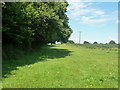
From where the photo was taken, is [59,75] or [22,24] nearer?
[59,75]

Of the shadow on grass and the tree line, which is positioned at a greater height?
the tree line

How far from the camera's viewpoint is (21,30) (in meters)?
16.7

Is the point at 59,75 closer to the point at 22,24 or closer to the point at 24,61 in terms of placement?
the point at 24,61

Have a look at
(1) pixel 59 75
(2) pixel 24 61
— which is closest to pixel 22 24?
(2) pixel 24 61

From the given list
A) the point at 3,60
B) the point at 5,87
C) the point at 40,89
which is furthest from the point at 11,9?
the point at 40,89

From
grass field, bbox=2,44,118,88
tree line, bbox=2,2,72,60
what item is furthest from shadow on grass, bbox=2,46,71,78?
tree line, bbox=2,2,72,60

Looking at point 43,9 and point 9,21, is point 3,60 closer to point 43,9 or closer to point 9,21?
point 9,21

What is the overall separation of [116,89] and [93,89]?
1235 mm

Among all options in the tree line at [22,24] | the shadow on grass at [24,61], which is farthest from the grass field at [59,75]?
the tree line at [22,24]

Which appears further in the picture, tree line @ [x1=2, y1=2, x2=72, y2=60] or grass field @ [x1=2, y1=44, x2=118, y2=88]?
tree line @ [x1=2, y1=2, x2=72, y2=60]

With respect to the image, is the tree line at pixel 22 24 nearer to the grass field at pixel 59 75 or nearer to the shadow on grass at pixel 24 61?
the shadow on grass at pixel 24 61

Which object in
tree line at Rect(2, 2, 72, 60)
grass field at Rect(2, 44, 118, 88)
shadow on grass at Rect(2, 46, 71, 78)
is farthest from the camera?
tree line at Rect(2, 2, 72, 60)

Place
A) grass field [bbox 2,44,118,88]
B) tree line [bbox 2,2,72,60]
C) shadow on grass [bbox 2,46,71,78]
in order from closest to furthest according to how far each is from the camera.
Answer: grass field [bbox 2,44,118,88] < shadow on grass [bbox 2,46,71,78] < tree line [bbox 2,2,72,60]

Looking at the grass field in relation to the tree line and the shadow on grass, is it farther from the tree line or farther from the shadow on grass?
the tree line
